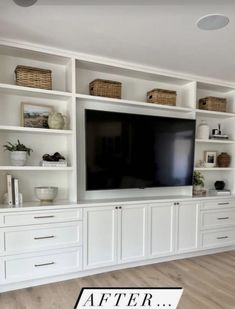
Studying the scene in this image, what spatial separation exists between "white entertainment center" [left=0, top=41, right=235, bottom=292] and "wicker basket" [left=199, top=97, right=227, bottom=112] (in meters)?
0.10

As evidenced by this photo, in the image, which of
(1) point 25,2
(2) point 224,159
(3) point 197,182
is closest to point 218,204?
(3) point 197,182

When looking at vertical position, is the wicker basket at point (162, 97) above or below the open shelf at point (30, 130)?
above

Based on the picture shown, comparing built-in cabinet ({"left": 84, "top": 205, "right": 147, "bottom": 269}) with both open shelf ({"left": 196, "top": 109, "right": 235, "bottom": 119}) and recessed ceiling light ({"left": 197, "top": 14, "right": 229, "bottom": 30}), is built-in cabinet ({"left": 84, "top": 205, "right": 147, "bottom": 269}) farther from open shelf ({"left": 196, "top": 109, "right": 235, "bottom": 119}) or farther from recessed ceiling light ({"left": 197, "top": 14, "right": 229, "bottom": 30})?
recessed ceiling light ({"left": 197, "top": 14, "right": 229, "bottom": 30})

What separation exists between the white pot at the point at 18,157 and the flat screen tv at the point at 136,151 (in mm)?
668

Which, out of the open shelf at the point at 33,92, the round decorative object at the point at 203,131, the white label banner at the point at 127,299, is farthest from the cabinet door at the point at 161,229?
the white label banner at the point at 127,299

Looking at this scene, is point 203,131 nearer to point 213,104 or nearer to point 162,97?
point 213,104

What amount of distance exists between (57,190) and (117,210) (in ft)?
2.30

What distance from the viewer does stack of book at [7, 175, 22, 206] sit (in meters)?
2.48

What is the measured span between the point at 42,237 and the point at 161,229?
1.40 meters

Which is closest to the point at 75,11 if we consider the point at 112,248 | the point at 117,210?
the point at 117,210

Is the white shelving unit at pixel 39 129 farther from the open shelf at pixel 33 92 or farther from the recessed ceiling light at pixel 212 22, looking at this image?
the recessed ceiling light at pixel 212 22

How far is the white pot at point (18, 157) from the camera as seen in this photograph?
2.53 meters

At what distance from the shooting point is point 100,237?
2.73m

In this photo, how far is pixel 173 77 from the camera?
331 cm
